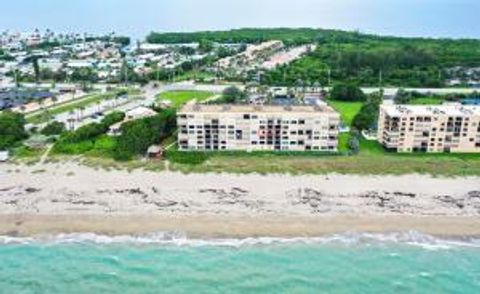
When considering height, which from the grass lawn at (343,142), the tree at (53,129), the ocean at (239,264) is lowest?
the ocean at (239,264)

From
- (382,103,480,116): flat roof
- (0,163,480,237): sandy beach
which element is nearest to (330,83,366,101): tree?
(382,103,480,116): flat roof

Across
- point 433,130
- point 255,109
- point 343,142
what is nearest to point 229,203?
point 255,109

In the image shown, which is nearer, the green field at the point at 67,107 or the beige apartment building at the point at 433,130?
the beige apartment building at the point at 433,130

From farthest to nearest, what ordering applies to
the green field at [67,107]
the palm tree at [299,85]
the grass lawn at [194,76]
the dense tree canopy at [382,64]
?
the grass lawn at [194,76], the dense tree canopy at [382,64], the palm tree at [299,85], the green field at [67,107]

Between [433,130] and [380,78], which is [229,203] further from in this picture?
[380,78]

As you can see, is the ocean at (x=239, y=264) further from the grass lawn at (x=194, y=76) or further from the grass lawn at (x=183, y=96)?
the grass lawn at (x=194, y=76)

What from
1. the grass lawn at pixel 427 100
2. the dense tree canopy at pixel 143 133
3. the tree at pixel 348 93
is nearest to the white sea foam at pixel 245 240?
the dense tree canopy at pixel 143 133

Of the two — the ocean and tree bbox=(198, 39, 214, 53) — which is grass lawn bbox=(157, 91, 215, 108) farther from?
tree bbox=(198, 39, 214, 53)
